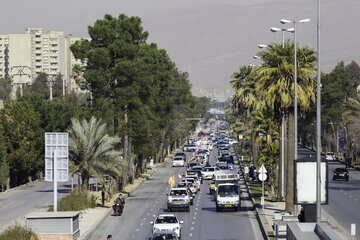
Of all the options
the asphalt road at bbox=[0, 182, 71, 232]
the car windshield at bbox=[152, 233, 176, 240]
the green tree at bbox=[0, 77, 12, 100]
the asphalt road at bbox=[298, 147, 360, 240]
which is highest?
the green tree at bbox=[0, 77, 12, 100]

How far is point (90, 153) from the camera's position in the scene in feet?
174

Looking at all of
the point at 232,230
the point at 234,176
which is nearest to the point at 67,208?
the point at 232,230

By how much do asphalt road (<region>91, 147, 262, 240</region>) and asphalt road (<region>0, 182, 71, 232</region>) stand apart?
5606mm

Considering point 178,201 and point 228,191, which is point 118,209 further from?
point 228,191

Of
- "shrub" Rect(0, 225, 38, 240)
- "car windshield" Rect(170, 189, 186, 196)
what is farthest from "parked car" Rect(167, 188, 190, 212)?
"shrub" Rect(0, 225, 38, 240)

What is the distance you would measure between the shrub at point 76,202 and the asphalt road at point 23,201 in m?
2.51

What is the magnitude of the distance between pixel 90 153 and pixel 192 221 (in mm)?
12337

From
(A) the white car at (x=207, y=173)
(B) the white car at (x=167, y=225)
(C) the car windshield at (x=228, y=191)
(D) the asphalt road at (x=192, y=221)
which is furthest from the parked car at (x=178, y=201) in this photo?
(A) the white car at (x=207, y=173)

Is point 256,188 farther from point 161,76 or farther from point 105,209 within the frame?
point 161,76

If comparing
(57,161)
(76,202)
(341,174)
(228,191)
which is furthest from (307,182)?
(341,174)

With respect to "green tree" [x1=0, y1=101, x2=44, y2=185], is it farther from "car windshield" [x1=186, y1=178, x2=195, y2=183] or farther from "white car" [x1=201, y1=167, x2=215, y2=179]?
"car windshield" [x1=186, y1=178, x2=195, y2=183]

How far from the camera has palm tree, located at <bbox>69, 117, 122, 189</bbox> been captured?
52531 millimetres

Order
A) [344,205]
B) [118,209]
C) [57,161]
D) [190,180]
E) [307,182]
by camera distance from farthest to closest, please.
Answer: [190,180], [344,205], [118,209], [57,161], [307,182]

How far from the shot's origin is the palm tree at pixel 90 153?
52531 millimetres
